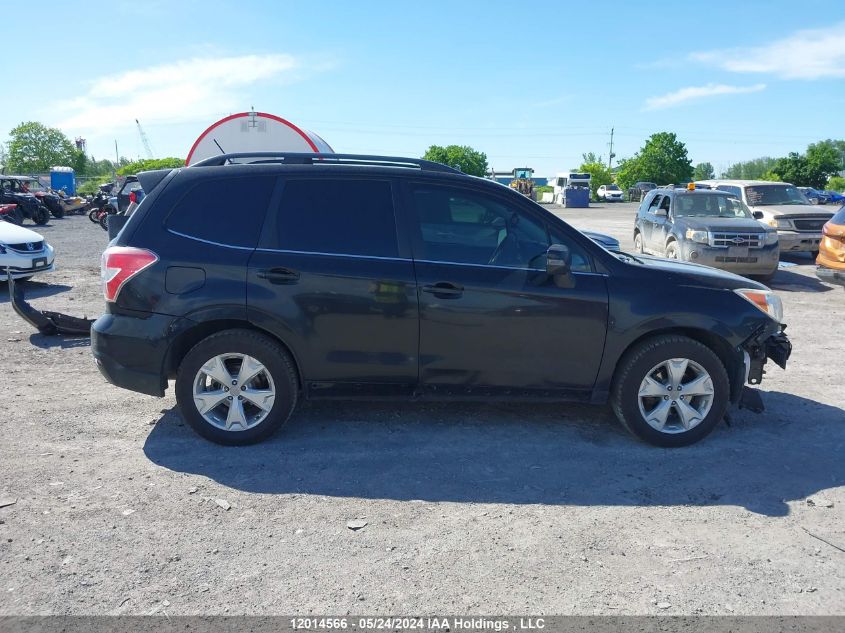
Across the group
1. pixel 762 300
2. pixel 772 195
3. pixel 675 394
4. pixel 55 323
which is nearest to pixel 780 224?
pixel 772 195

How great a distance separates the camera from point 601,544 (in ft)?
12.0

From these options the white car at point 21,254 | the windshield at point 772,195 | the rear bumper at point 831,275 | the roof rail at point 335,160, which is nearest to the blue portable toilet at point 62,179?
the white car at point 21,254

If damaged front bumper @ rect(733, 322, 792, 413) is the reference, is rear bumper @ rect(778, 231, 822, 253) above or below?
above

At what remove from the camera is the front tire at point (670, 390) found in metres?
4.85

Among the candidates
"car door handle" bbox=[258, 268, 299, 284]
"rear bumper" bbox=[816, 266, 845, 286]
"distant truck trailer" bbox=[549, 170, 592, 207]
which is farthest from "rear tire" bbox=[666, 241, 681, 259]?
"distant truck trailer" bbox=[549, 170, 592, 207]

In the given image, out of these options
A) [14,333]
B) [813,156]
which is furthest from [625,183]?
[14,333]

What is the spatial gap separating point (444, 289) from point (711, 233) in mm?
9276

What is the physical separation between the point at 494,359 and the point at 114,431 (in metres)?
2.88

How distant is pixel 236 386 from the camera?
4789mm

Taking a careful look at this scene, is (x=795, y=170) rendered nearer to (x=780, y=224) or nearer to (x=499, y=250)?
(x=780, y=224)

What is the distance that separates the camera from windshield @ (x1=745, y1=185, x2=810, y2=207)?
16.4 meters

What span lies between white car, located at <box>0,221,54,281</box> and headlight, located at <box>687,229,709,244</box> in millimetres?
11299

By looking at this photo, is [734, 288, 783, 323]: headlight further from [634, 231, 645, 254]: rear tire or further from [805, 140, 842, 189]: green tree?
[805, 140, 842, 189]: green tree

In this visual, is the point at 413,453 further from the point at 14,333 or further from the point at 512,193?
the point at 14,333
